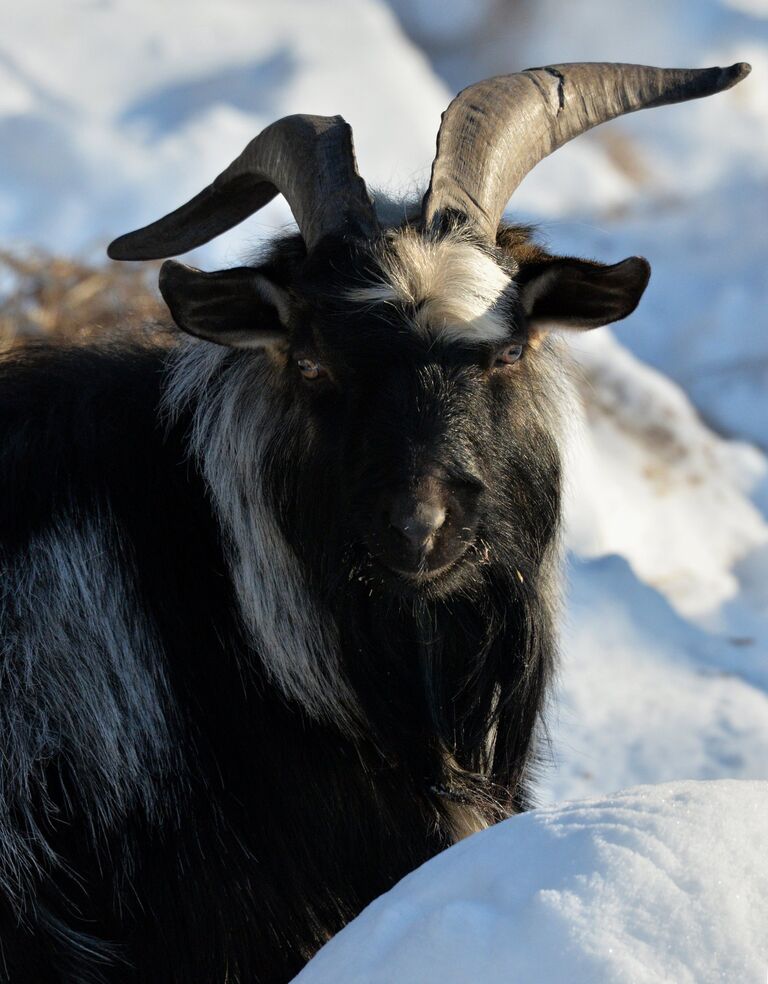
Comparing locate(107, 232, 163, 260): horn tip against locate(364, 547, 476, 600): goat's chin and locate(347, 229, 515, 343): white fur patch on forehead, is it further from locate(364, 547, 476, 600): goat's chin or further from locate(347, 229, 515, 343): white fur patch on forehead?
locate(364, 547, 476, 600): goat's chin

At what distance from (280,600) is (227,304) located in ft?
2.39

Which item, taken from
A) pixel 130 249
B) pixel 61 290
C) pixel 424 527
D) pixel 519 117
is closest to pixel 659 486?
pixel 61 290

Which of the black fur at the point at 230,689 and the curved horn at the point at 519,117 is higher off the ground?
the curved horn at the point at 519,117

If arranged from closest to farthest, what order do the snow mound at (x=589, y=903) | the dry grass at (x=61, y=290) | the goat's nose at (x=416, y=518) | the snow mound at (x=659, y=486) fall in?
the snow mound at (x=589, y=903) → the goat's nose at (x=416, y=518) → the snow mound at (x=659, y=486) → the dry grass at (x=61, y=290)

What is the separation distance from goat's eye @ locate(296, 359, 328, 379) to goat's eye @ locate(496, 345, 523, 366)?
1.33 feet

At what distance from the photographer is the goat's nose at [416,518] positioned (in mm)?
2670

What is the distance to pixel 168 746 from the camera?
3.13 meters

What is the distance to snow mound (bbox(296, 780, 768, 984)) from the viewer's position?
6.12 ft

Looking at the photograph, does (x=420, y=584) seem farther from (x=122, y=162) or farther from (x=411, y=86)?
(x=411, y=86)

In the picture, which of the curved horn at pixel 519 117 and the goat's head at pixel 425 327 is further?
the curved horn at pixel 519 117

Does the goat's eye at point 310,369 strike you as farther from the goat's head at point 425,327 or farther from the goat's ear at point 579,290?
the goat's ear at point 579,290

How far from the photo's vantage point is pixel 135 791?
3.09 metres

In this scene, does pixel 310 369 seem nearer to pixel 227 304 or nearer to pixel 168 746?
pixel 227 304

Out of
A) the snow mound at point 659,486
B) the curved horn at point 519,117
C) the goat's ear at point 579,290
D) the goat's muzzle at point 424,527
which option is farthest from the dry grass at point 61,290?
the goat's muzzle at point 424,527
